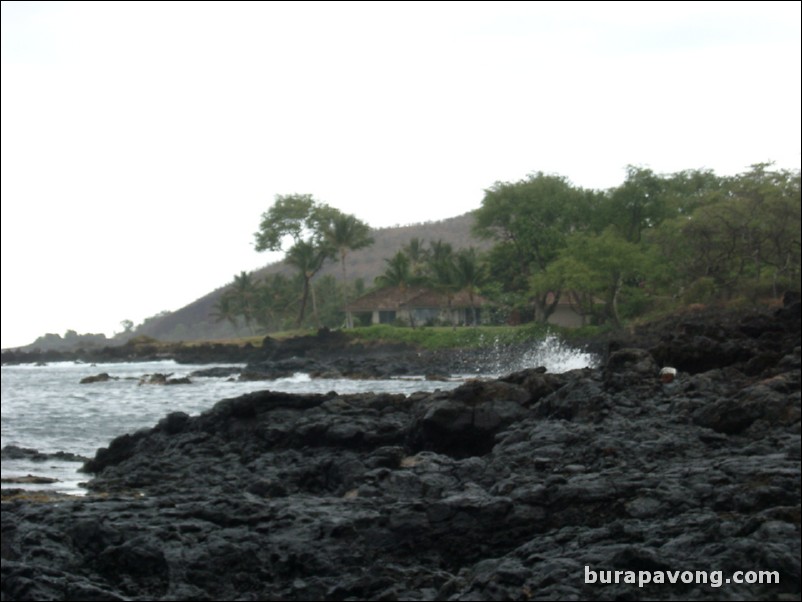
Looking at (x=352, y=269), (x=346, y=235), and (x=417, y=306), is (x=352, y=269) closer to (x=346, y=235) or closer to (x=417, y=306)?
(x=346, y=235)

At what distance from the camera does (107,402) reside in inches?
1633

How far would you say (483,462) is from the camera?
1374cm

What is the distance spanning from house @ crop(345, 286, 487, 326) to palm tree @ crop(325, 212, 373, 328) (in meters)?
1.72

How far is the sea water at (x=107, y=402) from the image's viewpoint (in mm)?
22906

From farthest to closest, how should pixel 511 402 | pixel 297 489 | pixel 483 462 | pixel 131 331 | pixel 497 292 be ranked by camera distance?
pixel 131 331 → pixel 497 292 → pixel 511 402 → pixel 297 489 → pixel 483 462

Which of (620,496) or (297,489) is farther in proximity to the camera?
(297,489)

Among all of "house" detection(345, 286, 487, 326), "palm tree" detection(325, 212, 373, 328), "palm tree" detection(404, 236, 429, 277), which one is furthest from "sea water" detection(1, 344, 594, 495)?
"palm tree" detection(404, 236, 429, 277)

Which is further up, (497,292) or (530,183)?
(530,183)

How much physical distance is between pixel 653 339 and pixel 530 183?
98.1 ft

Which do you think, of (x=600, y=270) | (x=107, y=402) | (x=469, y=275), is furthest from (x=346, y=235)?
(x=107, y=402)

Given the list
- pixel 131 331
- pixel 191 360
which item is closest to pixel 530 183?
pixel 191 360

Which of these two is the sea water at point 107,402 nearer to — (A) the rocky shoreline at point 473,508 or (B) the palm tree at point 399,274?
(A) the rocky shoreline at point 473,508

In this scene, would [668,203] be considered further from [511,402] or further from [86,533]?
[86,533]

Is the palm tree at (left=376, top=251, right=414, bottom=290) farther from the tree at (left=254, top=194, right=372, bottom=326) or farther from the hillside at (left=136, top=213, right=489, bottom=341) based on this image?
the hillside at (left=136, top=213, right=489, bottom=341)
